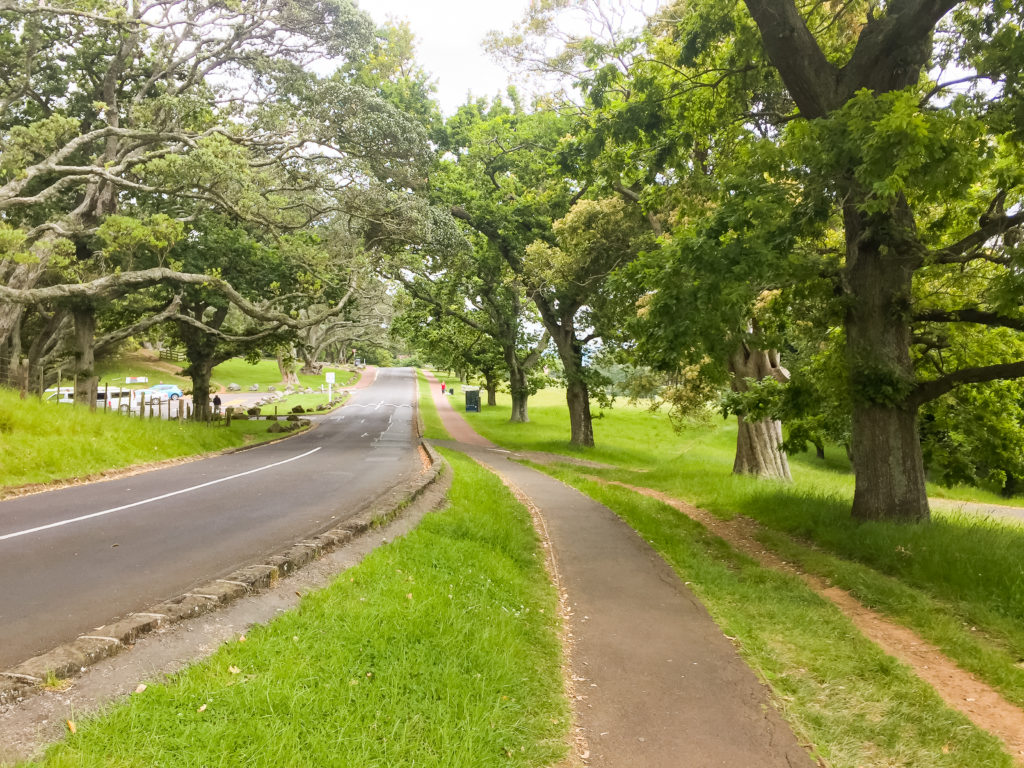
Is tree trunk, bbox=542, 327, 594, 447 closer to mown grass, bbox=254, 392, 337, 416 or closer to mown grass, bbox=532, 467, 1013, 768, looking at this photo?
mown grass, bbox=532, 467, 1013, 768

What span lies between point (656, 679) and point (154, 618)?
12.4 ft

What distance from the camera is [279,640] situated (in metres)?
4.04

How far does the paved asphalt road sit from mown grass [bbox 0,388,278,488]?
1.01 metres

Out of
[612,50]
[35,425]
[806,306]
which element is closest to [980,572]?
[806,306]

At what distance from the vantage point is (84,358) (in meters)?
19.2

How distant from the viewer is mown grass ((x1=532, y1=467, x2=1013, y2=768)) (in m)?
3.70

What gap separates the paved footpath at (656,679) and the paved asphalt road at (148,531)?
395 cm

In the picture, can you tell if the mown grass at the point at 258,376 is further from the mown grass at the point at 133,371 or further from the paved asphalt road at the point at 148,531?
the paved asphalt road at the point at 148,531

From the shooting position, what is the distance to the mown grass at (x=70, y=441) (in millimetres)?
11695

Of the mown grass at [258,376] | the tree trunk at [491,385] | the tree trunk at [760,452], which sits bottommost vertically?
the tree trunk at [760,452]

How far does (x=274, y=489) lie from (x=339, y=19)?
13228 millimetres

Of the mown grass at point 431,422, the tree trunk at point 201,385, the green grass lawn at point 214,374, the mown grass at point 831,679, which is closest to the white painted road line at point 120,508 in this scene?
the mown grass at point 831,679

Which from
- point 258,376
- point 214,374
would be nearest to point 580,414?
point 214,374

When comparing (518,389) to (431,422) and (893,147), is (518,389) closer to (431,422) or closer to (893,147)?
(431,422)
